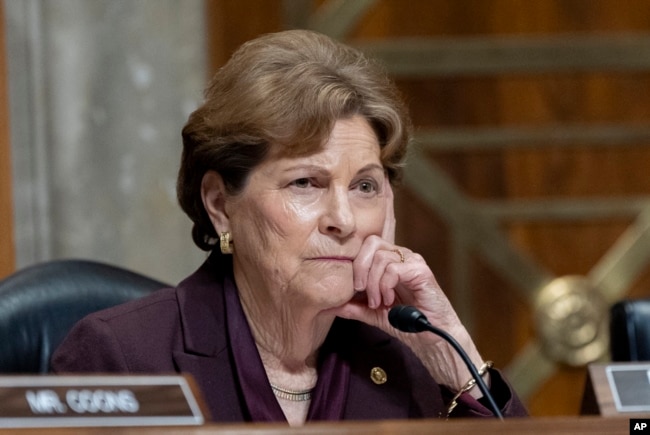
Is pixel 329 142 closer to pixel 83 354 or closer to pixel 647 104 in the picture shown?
pixel 83 354

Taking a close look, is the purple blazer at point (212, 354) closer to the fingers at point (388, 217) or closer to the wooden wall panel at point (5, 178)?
the fingers at point (388, 217)

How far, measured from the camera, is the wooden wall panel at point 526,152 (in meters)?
3.97

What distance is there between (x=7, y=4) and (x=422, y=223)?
158 cm

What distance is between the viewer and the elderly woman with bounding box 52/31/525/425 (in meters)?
2.11

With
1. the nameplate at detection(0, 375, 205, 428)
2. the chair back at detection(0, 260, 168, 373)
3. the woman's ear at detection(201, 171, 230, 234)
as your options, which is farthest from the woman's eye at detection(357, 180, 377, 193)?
the nameplate at detection(0, 375, 205, 428)

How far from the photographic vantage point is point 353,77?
7.24ft

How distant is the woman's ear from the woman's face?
0.07 meters

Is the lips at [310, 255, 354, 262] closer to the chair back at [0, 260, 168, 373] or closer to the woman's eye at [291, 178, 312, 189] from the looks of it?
the woman's eye at [291, 178, 312, 189]

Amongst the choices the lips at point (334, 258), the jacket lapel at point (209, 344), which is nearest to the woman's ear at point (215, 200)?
the jacket lapel at point (209, 344)

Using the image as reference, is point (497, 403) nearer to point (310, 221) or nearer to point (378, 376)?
point (378, 376)

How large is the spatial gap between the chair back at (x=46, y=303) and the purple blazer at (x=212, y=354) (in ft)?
0.36

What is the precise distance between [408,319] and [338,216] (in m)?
0.24

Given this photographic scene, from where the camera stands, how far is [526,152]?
4.03m

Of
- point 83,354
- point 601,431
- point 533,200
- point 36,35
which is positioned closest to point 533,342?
point 533,200
